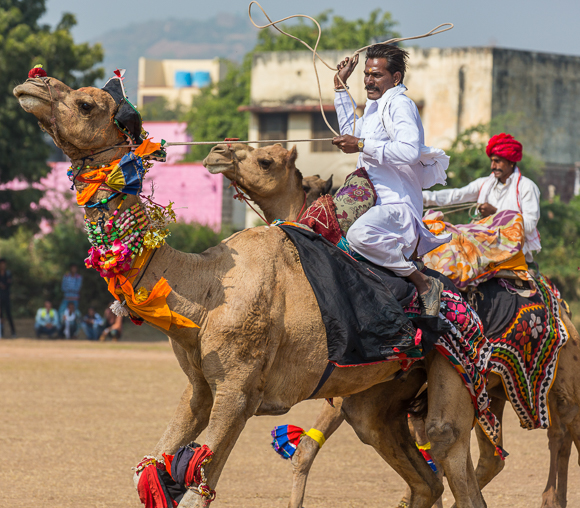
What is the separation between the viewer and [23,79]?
19578 millimetres

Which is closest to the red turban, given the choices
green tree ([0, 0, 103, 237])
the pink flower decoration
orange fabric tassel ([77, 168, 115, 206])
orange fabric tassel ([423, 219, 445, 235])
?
orange fabric tassel ([423, 219, 445, 235])

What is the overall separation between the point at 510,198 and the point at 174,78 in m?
89.8

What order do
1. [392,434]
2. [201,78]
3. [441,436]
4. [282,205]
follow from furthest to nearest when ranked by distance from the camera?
[201,78] → [282,205] → [392,434] → [441,436]

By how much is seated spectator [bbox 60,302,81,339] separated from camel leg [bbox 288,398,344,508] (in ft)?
48.4

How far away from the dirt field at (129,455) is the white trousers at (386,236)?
8.94ft

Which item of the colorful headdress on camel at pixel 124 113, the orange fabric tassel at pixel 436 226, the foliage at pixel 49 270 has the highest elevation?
the colorful headdress on camel at pixel 124 113

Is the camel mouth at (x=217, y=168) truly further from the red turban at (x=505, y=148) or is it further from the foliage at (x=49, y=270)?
the foliage at (x=49, y=270)

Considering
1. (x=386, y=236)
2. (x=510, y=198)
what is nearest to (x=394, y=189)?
(x=386, y=236)

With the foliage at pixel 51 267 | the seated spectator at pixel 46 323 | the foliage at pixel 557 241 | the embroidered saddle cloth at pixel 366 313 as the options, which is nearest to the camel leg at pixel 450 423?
the embroidered saddle cloth at pixel 366 313

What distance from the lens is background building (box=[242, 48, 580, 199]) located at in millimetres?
25266

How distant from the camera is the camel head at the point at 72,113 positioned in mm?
4090

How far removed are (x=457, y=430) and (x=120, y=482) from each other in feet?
10.9

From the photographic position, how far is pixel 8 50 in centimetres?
1914

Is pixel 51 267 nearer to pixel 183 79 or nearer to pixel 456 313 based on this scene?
pixel 456 313
